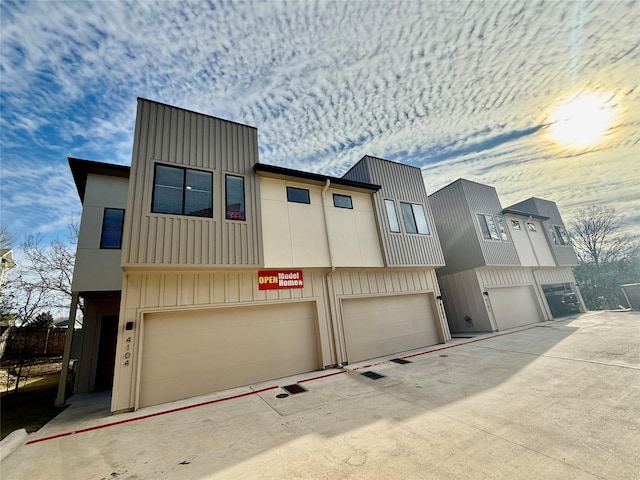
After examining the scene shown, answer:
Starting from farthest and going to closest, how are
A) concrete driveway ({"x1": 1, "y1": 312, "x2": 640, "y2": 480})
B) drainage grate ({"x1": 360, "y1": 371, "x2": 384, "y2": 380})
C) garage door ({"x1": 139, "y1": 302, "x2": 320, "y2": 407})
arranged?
drainage grate ({"x1": 360, "y1": 371, "x2": 384, "y2": 380})
garage door ({"x1": 139, "y1": 302, "x2": 320, "y2": 407})
concrete driveway ({"x1": 1, "y1": 312, "x2": 640, "y2": 480})

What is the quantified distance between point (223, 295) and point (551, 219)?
22024mm

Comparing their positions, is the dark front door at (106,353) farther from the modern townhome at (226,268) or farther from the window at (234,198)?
the window at (234,198)

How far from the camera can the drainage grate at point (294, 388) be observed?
220 inches

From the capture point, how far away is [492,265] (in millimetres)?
12289

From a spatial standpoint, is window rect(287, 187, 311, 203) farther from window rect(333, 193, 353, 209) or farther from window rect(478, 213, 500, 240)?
window rect(478, 213, 500, 240)

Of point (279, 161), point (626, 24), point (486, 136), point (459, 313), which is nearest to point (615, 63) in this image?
point (626, 24)

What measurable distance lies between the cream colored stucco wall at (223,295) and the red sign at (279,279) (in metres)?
0.14

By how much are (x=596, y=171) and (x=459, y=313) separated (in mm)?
9867

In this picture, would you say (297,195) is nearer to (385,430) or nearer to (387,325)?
(387,325)

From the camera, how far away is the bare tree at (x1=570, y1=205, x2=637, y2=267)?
22312 mm

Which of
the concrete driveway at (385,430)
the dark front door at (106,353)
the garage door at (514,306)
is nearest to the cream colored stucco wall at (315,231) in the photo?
the concrete driveway at (385,430)

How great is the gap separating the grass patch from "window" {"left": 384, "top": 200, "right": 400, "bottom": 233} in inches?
418

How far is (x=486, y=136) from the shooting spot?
36.1 ft

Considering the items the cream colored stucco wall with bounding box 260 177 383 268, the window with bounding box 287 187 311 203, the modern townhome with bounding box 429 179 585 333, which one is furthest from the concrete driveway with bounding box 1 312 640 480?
the modern townhome with bounding box 429 179 585 333
